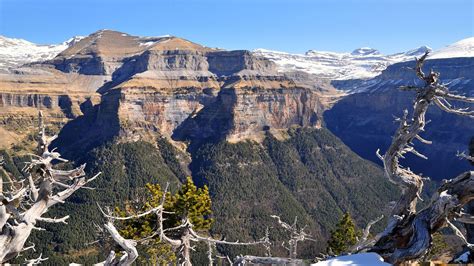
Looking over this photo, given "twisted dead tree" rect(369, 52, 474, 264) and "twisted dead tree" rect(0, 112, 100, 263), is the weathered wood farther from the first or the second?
"twisted dead tree" rect(0, 112, 100, 263)

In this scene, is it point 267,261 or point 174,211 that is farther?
point 174,211

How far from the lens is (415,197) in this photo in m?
18.1

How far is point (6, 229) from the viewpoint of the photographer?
15500mm

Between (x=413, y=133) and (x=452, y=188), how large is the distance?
2387mm

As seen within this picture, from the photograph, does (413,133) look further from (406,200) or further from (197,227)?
(197,227)

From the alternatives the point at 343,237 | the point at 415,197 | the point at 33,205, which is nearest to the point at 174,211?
the point at 33,205

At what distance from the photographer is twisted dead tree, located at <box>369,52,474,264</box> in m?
16.4

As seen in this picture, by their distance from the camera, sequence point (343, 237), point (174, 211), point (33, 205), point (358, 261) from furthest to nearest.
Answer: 1. point (343, 237)
2. point (174, 211)
3. point (358, 261)
4. point (33, 205)

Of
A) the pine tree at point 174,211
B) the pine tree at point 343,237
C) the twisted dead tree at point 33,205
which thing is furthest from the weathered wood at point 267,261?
the pine tree at point 343,237

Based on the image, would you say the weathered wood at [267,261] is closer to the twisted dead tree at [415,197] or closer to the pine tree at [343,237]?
the twisted dead tree at [415,197]

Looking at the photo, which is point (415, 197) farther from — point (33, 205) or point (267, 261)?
point (33, 205)

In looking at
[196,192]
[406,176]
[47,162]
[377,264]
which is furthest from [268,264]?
[196,192]

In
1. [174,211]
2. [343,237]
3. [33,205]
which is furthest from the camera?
[343,237]

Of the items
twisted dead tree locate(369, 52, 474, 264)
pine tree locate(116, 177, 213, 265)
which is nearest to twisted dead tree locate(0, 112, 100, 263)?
twisted dead tree locate(369, 52, 474, 264)
